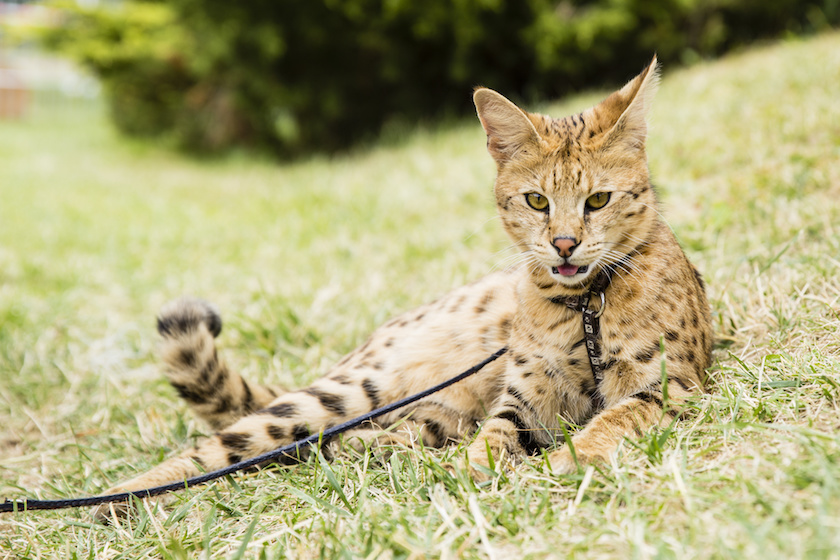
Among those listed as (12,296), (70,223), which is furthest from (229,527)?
(70,223)

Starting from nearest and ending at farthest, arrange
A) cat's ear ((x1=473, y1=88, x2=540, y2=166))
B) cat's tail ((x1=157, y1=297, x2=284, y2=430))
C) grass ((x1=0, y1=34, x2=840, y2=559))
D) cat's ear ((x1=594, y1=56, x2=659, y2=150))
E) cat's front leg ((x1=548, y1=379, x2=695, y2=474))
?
grass ((x1=0, y1=34, x2=840, y2=559))
cat's front leg ((x1=548, y1=379, x2=695, y2=474))
cat's ear ((x1=594, y1=56, x2=659, y2=150))
cat's ear ((x1=473, y1=88, x2=540, y2=166))
cat's tail ((x1=157, y1=297, x2=284, y2=430))

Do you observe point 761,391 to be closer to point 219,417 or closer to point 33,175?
point 219,417

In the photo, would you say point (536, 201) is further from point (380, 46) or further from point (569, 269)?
point (380, 46)

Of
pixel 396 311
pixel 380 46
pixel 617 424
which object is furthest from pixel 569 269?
pixel 380 46

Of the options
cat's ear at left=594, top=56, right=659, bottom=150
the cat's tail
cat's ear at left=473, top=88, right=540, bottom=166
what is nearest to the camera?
cat's ear at left=594, top=56, right=659, bottom=150

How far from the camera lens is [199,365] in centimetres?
267

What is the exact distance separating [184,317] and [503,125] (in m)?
1.50

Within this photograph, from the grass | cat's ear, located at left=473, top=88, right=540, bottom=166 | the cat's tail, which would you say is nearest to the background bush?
the grass

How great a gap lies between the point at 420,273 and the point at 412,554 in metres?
3.01

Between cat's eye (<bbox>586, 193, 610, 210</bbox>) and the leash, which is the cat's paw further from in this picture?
cat's eye (<bbox>586, 193, 610, 210</bbox>)

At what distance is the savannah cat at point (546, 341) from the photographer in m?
2.18

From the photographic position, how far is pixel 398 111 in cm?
1055

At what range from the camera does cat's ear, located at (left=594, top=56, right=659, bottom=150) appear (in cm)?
226

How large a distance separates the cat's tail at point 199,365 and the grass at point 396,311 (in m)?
0.27
